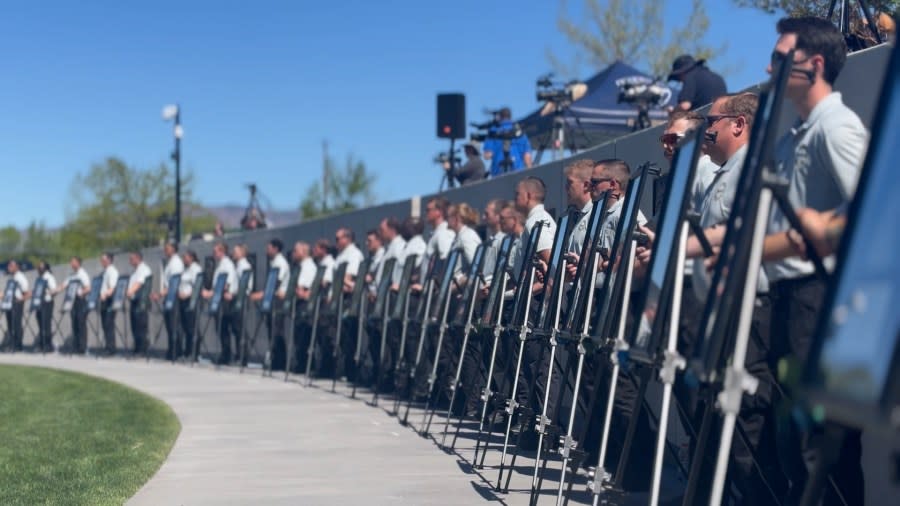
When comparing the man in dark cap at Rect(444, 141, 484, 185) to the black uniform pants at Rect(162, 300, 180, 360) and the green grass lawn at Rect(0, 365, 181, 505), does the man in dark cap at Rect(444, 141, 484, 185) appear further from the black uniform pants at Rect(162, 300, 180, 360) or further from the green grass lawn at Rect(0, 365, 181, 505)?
the black uniform pants at Rect(162, 300, 180, 360)

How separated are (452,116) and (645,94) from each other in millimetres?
7482

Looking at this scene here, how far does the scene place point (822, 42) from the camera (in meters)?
5.16

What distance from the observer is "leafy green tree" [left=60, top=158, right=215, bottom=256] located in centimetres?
7012

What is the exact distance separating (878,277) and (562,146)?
17.2 metres

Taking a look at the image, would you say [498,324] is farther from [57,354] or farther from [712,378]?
[57,354]

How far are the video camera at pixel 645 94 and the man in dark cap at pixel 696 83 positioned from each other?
4.39 m

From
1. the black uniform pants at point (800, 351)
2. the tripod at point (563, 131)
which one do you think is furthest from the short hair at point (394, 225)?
the black uniform pants at point (800, 351)

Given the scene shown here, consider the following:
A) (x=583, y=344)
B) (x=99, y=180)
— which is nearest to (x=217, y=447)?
(x=583, y=344)

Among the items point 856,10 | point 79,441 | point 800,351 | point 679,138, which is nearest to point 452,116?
point 79,441

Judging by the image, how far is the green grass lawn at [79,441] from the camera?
9.19 metres

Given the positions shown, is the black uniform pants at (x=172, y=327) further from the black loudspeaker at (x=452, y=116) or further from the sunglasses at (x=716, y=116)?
the sunglasses at (x=716, y=116)

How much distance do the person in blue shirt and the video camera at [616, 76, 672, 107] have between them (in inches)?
122

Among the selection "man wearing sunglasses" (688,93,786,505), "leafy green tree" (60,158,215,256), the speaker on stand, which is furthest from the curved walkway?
"leafy green tree" (60,158,215,256)

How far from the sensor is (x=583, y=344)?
7.17 meters
